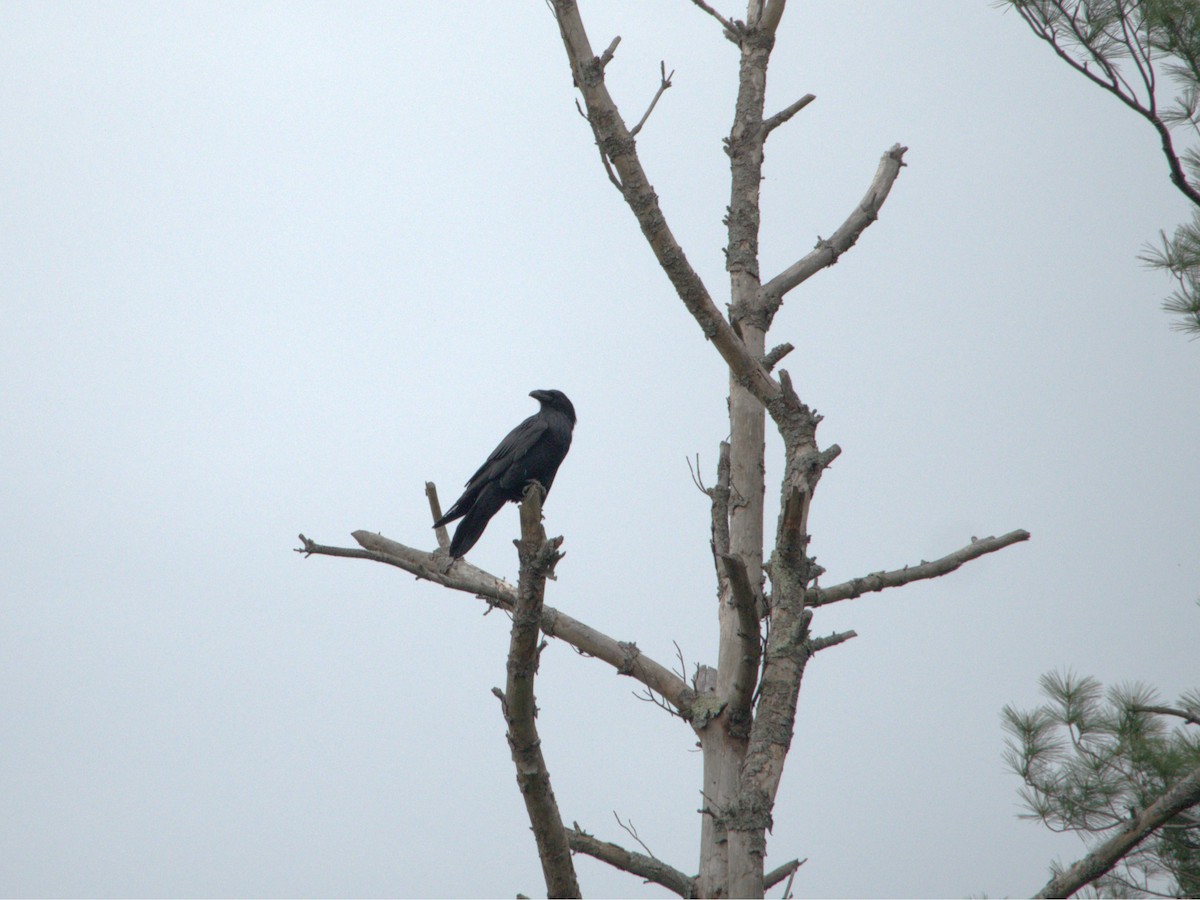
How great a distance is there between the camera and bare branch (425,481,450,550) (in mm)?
5137

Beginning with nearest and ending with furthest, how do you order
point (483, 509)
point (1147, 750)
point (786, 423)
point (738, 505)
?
1. point (786, 423)
2. point (738, 505)
3. point (1147, 750)
4. point (483, 509)

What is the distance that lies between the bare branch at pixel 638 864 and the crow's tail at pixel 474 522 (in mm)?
2379

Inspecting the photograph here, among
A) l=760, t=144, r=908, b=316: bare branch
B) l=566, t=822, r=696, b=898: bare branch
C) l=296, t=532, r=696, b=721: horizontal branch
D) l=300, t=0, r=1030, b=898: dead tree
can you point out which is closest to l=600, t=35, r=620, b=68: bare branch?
l=300, t=0, r=1030, b=898: dead tree

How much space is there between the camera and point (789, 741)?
11.5ft

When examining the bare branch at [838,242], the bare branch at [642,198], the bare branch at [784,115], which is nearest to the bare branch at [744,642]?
the bare branch at [642,198]

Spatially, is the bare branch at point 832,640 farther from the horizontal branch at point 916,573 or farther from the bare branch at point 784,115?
the bare branch at point 784,115

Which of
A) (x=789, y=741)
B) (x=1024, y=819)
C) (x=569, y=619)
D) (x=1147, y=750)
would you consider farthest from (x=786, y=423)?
(x=1024, y=819)

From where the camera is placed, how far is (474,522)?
20.6 ft

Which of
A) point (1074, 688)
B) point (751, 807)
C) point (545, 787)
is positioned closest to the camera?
point (545, 787)

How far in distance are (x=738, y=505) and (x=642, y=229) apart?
1261 mm

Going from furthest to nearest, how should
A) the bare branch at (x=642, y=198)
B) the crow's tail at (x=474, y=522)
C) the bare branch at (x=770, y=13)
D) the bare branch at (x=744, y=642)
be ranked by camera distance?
1. the crow's tail at (x=474, y=522)
2. the bare branch at (x=770, y=13)
3. the bare branch at (x=642, y=198)
4. the bare branch at (x=744, y=642)

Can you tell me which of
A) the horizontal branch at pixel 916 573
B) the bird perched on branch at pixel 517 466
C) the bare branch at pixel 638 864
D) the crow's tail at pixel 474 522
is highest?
the bird perched on branch at pixel 517 466

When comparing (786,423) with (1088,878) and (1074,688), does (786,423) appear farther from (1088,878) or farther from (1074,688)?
(1074,688)

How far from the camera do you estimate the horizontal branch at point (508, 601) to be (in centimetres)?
440
